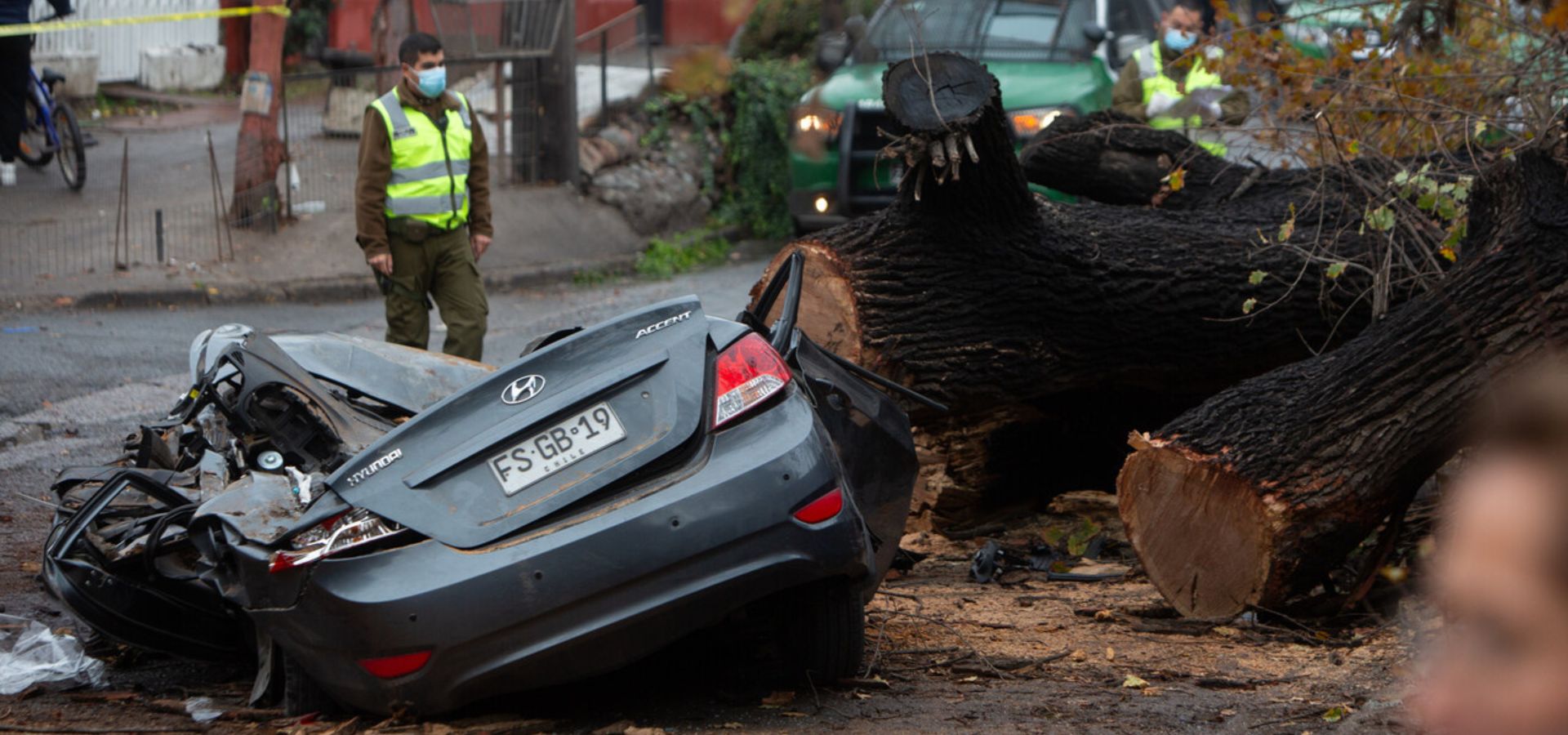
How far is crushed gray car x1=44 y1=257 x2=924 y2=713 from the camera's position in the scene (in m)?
3.55

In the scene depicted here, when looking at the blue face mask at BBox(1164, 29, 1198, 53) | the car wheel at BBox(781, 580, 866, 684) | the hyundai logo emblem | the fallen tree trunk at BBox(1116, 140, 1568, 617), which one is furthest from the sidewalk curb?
the car wheel at BBox(781, 580, 866, 684)

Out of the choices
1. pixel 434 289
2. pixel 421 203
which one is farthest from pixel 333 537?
pixel 434 289

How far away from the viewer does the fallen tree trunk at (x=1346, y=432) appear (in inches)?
181

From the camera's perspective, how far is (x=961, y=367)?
598cm

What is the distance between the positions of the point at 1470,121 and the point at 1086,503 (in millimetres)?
2215

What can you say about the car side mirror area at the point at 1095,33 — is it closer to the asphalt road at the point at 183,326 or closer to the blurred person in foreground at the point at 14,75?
the asphalt road at the point at 183,326

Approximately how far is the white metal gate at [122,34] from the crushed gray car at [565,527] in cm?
1510

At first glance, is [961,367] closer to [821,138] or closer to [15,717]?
[15,717]

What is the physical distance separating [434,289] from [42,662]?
355 centimetres

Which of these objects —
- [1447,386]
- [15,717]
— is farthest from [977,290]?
[15,717]

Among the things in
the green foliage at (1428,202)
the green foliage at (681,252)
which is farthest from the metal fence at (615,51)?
the green foliage at (1428,202)

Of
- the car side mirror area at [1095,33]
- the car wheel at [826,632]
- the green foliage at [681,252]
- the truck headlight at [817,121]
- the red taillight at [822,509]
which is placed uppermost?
the car side mirror area at [1095,33]

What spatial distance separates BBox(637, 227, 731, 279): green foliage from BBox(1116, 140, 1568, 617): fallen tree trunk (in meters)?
8.74

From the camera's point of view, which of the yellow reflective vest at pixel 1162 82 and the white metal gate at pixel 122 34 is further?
the white metal gate at pixel 122 34
